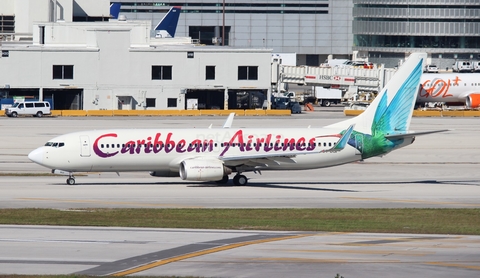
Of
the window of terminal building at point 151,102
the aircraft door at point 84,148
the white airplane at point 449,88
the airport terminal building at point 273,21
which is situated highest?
the airport terminal building at point 273,21

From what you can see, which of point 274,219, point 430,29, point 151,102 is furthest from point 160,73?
point 430,29

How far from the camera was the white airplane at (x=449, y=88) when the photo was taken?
360 ft

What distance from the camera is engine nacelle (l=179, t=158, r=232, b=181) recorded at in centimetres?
4800

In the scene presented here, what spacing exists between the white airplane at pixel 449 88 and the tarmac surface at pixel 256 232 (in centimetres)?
2836

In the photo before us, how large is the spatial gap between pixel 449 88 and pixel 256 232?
8155 cm

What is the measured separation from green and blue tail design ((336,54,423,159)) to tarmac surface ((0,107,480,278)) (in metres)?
2.36

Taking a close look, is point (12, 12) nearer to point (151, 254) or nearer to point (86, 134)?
point (86, 134)

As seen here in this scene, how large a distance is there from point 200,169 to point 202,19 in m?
152

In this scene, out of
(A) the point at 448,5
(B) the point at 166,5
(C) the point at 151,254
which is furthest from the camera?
(B) the point at 166,5

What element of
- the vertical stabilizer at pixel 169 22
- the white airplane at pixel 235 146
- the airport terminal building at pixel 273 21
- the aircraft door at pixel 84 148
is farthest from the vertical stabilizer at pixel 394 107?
the airport terminal building at pixel 273 21

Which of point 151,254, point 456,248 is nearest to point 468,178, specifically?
point 456,248

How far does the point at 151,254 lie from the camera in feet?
93.6

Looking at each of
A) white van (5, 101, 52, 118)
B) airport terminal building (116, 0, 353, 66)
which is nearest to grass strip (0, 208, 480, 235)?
white van (5, 101, 52, 118)

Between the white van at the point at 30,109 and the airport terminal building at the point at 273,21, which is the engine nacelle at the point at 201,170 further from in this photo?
the airport terminal building at the point at 273,21
